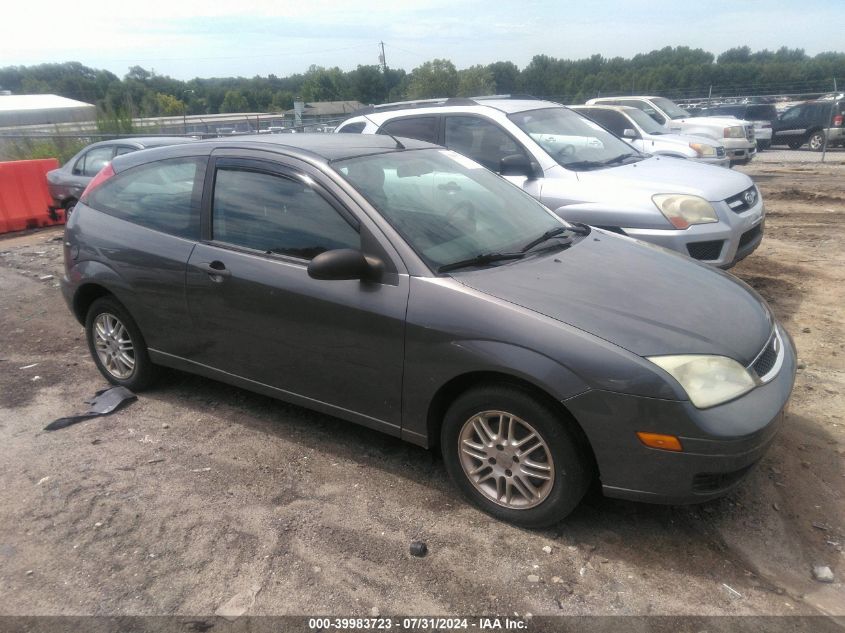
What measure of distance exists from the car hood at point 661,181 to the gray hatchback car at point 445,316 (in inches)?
69.4

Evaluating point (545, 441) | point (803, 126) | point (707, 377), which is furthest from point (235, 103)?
point (707, 377)

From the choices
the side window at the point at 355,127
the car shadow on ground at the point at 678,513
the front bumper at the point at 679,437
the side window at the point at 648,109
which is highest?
the side window at the point at 355,127

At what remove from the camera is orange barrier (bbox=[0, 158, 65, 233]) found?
11391 millimetres

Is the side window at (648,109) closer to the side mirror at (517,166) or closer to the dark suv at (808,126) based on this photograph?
the dark suv at (808,126)

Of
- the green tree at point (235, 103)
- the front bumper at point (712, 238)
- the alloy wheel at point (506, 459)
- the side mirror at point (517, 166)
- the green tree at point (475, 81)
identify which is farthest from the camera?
the green tree at point (235, 103)

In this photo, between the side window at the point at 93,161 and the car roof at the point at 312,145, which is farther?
the side window at the point at 93,161

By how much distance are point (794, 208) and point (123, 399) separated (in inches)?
428

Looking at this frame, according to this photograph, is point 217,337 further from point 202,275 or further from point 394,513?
point 394,513

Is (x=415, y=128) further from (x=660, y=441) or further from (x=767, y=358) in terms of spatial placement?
(x=660, y=441)

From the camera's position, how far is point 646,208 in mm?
5617

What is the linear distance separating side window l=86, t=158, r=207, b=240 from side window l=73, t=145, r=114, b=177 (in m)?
6.56

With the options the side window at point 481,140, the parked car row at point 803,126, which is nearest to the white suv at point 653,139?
the side window at point 481,140

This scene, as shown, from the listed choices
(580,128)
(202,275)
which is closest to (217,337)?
(202,275)

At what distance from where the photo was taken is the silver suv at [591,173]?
5.61 metres
